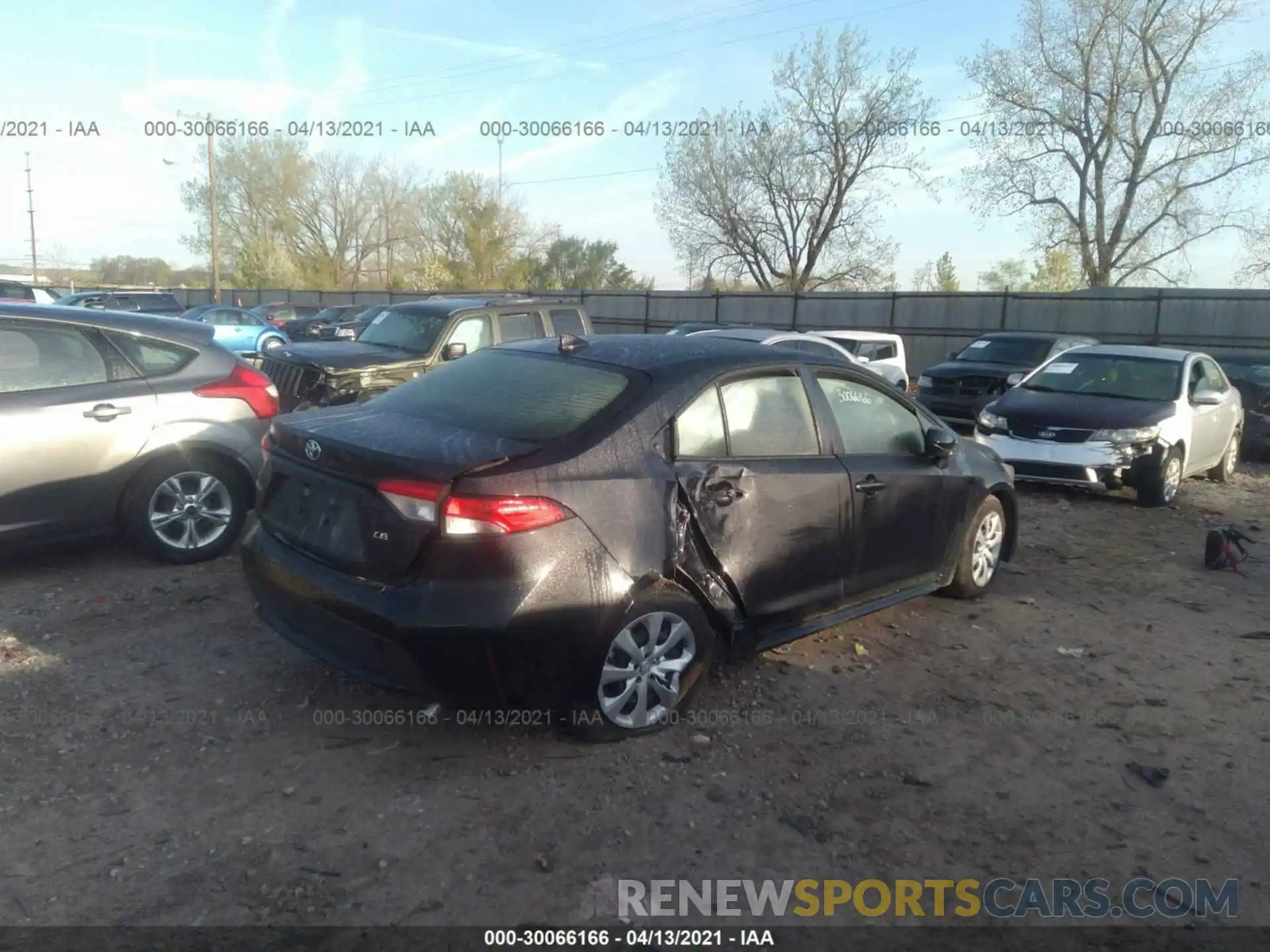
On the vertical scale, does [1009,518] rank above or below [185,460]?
below

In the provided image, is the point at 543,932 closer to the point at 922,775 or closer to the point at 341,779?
the point at 341,779

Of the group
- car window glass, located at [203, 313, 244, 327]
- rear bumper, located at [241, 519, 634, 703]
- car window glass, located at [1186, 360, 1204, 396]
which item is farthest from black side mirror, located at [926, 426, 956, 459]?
car window glass, located at [203, 313, 244, 327]

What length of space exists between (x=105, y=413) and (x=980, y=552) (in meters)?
5.34

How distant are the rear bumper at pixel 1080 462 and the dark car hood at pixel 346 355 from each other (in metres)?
5.94

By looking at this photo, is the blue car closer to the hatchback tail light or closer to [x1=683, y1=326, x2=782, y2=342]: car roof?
[x1=683, y1=326, x2=782, y2=342]: car roof

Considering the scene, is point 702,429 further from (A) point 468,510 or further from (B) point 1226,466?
(B) point 1226,466

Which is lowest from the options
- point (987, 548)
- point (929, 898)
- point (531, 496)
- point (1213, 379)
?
point (929, 898)

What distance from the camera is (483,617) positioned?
11.6ft

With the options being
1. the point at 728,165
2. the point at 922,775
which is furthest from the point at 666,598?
the point at 728,165

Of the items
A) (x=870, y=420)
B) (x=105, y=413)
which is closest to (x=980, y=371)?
(x=870, y=420)

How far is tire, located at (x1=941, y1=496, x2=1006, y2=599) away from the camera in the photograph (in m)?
5.92

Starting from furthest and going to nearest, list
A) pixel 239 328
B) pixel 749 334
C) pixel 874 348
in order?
1. pixel 239 328
2. pixel 874 348
3. pixel 749 334

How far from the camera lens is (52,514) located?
5.56 m

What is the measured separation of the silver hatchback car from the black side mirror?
4.13 metres
